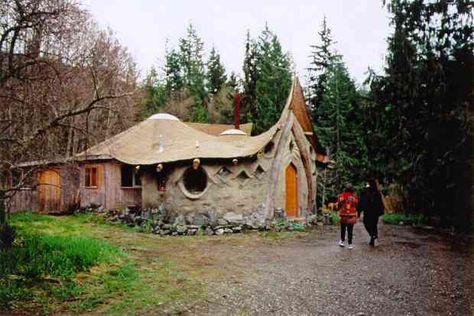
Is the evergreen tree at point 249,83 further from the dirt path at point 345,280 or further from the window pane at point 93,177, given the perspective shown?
the dirt path at point 345,280

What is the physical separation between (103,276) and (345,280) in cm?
453

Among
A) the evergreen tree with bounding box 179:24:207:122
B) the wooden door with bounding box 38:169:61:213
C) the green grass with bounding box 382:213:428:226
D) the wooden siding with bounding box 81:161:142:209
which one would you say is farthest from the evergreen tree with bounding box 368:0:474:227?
the evergreen tree with bounding box 179:24:207:122

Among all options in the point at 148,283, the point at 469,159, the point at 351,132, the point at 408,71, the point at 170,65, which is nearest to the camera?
the point at 148,283

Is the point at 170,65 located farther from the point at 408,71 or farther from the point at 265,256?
the point at 265,256

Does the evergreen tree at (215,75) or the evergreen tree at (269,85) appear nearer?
the evergreen tree at (269,85)

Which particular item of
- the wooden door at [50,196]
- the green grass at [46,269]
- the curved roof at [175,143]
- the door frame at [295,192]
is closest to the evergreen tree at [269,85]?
the curved roof at [175,143]

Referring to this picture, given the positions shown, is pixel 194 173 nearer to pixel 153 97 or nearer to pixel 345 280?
pixel 345 280

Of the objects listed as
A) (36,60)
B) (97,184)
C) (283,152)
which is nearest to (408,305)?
(36,60)

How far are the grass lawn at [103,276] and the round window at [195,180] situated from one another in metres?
5.40

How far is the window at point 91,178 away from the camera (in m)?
22.1

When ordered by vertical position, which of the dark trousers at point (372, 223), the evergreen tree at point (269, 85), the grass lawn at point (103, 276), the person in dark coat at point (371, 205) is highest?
the evergreen tree at point (269, 85)

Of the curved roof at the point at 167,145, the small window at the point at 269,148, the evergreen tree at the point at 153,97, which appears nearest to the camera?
the curved roof at the point at 167,145

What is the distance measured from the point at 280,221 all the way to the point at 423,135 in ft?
20.7

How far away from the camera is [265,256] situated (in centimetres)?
1131
